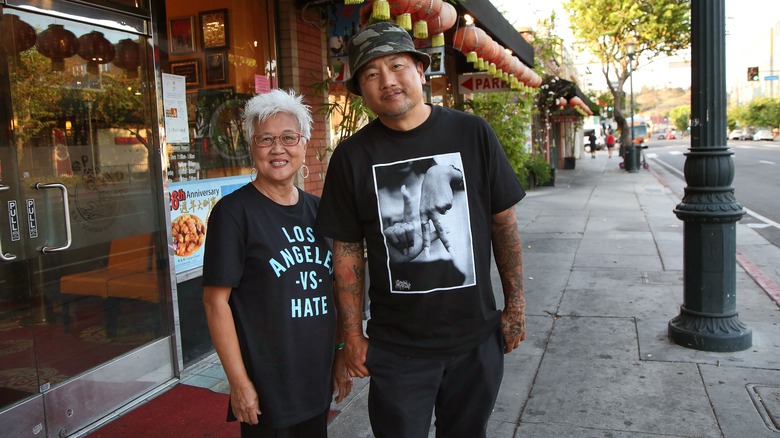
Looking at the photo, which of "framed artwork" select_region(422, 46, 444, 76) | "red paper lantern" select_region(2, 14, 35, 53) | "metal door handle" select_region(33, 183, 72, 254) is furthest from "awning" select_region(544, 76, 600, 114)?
"metal door handle" select_region(33, 183, 72, 254)

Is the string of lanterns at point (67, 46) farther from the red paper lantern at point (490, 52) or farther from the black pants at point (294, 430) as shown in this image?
the red paper lantern at point (490, 52)

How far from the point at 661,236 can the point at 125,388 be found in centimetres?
836

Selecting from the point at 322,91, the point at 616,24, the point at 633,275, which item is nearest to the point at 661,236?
the point at 633,275

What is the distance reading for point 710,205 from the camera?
4.72 metres

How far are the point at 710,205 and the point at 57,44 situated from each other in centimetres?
447

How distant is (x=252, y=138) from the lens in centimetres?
234

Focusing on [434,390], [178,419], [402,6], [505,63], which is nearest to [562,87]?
[505,63]

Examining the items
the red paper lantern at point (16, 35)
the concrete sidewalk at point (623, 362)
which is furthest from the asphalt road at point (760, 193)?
the red paper lantern at point (16, 35)

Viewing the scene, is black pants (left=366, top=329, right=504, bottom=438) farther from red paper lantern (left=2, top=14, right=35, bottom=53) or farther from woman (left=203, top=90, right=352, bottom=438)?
red paper lantern (left=2, top=14, right=35, bottom=53)

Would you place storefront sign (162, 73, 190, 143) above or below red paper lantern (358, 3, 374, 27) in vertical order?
below

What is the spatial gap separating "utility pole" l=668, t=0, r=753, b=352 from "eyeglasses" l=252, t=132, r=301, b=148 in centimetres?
352

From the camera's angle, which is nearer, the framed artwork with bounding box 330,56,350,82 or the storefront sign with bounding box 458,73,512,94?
the framed artwork with bounding box 330,56,350,82

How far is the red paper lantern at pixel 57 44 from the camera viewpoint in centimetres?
371

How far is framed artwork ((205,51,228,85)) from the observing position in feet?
16.8
